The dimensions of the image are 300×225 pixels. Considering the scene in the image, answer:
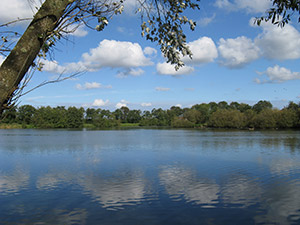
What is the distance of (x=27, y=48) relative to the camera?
9.10 feet

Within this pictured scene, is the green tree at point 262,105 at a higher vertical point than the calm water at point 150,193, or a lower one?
higher

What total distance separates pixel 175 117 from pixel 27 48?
438 ft

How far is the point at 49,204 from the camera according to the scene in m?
10.0

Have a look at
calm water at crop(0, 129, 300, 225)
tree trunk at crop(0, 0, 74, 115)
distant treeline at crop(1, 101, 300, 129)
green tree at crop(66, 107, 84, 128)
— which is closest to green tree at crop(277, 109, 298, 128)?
distant treeline at crop(1, 101, 300, 129)

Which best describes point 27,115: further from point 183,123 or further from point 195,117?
point 195,117

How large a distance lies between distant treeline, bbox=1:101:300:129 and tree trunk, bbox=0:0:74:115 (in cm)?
7490

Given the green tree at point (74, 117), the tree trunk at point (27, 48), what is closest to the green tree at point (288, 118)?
the green tree at point (74, 117)

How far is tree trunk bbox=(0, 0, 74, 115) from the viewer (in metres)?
2.70

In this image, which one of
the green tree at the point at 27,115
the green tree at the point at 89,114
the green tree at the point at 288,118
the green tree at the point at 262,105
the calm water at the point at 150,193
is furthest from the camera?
the green tree at the point at 89,114

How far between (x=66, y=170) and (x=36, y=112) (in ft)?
380

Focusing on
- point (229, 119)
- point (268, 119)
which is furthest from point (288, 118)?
point (229, 119)

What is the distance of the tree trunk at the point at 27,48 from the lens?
2695mm

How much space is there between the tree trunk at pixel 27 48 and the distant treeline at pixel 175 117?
74.9 m

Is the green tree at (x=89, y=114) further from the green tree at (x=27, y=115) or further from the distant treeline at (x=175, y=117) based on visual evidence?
the green tree at (x=27, y=115)
